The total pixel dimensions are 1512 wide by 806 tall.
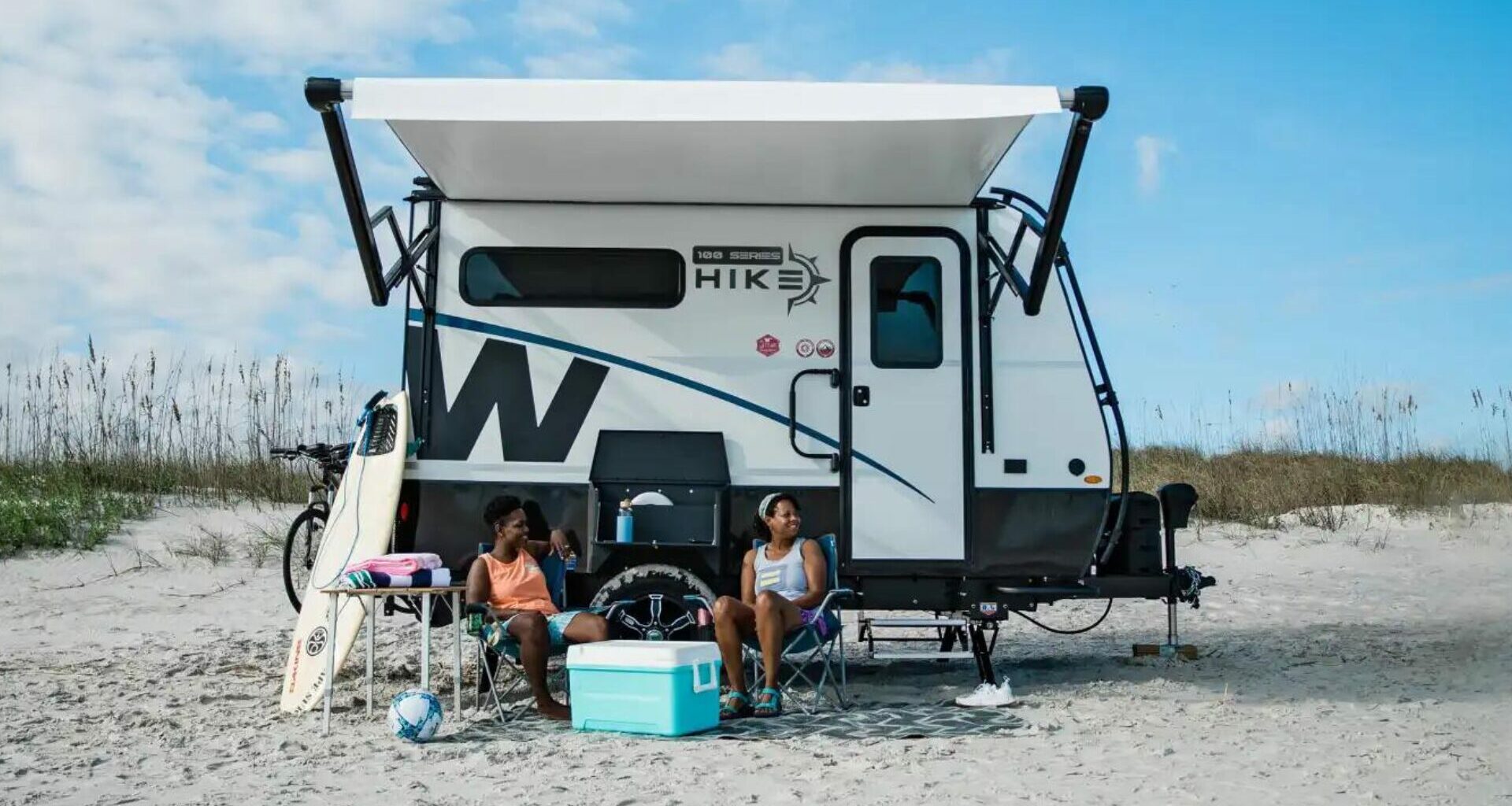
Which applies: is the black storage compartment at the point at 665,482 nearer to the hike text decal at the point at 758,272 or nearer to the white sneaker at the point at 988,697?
the hike text decal at the point at 758,272

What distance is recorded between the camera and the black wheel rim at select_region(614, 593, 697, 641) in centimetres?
638

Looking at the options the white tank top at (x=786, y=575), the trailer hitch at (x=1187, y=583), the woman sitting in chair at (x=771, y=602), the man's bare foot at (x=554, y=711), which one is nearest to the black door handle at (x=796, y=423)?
the woman sitting in chair at (x=771, y=602)

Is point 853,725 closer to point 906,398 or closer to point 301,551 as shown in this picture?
point 906,398

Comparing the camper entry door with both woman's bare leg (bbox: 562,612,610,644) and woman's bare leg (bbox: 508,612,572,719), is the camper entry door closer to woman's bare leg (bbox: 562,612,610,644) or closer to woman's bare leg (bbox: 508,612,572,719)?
woman's bare leg (bbox: 562,612,610,644)

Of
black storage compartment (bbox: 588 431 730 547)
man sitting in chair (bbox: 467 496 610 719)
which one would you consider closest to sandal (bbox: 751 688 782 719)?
man sitting in chair (bbox: 467 496 610 719)

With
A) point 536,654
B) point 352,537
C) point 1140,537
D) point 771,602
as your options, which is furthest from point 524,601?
point 1140,537

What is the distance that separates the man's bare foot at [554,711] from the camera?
5820 millimetres

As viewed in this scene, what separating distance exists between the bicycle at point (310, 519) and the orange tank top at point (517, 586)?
68.9 inches

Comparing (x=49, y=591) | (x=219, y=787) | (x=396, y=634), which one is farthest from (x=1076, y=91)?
(x=49, y=591)

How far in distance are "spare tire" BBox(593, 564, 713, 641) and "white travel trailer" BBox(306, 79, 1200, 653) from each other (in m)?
0.01

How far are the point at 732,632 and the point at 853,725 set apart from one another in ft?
2.20

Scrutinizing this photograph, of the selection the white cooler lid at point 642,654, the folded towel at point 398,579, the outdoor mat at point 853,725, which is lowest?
the outdoor mat at point 853,725

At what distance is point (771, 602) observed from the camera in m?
5.93

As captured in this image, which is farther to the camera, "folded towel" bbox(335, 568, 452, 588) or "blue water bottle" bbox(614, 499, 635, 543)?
"blue water bottle" bbox(614, 499, 635, 543)
